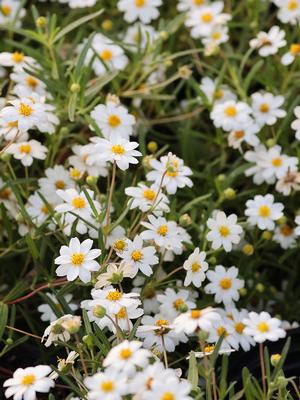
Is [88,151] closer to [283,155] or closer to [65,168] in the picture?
[65,168]

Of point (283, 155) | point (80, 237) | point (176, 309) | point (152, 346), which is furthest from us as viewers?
point (283, 155)

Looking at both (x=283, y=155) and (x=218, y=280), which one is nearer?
(x=218, y=280)

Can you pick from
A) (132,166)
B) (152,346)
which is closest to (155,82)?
(132,166)

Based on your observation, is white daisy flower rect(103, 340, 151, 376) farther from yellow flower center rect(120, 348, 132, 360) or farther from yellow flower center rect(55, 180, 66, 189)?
yellow flower center rect(55, 180, 66, 189)

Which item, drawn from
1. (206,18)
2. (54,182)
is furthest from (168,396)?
(206,18)

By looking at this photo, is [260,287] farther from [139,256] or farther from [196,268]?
[139,256]

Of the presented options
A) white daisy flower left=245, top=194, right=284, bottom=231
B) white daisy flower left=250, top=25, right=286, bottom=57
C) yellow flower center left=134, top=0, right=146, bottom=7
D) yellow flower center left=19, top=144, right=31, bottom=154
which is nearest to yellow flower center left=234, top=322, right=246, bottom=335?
white daisy flower left=245, top=194, right=284, bottom=231

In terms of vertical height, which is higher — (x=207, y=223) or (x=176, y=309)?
(x=207, y=223)
